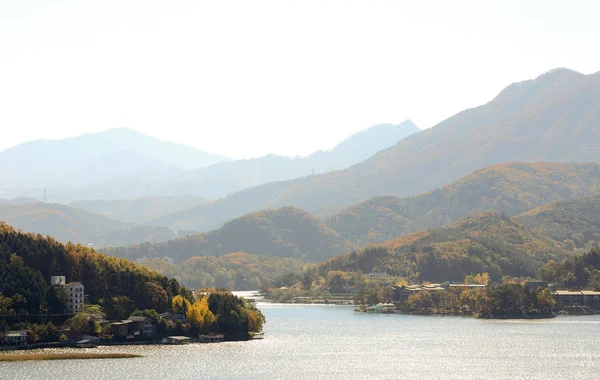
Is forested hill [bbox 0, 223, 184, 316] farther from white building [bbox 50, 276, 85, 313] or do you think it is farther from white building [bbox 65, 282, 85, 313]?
white building [bbox 65, 282, 85, 313]

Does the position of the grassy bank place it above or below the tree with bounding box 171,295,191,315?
below

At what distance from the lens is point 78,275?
12938 cm

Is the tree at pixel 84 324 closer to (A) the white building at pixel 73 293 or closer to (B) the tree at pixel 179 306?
(A) the white building at pixel 73 293

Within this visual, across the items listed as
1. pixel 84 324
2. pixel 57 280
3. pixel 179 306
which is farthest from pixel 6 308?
pixel 179 306

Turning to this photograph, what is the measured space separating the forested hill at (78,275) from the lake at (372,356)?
11146mm

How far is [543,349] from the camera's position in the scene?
12400 cm

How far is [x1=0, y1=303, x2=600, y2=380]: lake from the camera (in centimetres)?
9894

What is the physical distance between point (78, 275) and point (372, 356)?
132 feet

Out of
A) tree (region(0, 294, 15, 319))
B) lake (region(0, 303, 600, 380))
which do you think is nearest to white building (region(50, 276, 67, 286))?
tree (region(0, 294, 15, 319))

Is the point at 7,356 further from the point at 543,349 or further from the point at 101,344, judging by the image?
the point at 543,349

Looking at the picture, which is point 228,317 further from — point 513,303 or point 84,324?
point 513,303

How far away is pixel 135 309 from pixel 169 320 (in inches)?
179

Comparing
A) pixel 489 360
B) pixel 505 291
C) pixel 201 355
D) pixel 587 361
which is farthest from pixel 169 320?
pixel 505 291

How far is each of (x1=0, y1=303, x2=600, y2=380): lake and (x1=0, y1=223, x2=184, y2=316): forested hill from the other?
36.6 ft
